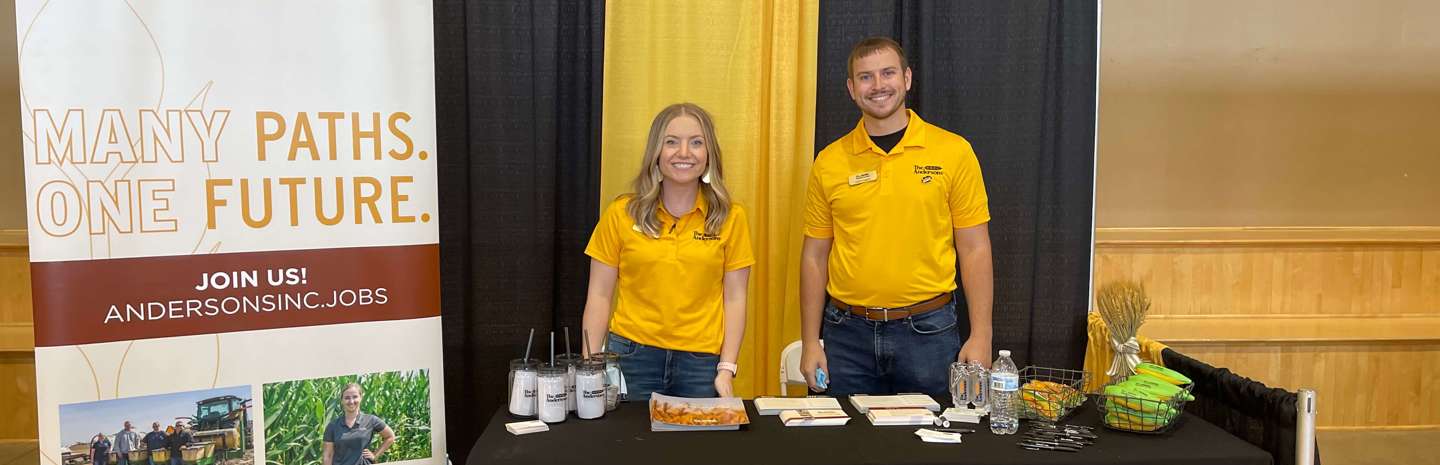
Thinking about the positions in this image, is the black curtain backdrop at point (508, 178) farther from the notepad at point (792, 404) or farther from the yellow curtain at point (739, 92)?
the notepad at point (792, 404)

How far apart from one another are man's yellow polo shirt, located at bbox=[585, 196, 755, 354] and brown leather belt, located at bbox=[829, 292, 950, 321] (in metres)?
0.36

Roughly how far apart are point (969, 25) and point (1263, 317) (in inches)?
78.4

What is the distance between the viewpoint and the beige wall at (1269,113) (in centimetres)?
406

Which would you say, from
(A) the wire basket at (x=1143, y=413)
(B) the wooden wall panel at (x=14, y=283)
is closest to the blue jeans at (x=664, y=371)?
(A) the wire basket at (x=1143, y=413)

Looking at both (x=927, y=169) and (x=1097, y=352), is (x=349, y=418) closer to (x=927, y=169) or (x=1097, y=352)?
(x=927, y=169)

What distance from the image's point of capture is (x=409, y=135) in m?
2.71

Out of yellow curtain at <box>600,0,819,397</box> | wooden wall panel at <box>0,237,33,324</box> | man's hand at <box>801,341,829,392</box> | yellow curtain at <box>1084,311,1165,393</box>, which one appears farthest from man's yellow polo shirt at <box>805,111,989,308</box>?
wooden wall panel at <box>0,237,33,324</box>

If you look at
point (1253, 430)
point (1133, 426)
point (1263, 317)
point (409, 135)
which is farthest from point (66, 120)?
point (1263, 317)

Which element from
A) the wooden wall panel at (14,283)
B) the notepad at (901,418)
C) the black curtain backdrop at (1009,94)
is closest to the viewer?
the notepad at (901,418)

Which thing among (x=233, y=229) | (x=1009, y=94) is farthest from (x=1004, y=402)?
(x=233, y=229)

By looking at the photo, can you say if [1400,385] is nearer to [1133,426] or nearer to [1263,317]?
[1263,317]

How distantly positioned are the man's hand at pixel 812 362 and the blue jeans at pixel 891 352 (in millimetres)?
48

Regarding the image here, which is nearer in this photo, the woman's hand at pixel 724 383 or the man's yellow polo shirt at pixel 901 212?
the woman's hand at pixel 724 383

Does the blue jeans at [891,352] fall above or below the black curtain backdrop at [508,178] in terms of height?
below
